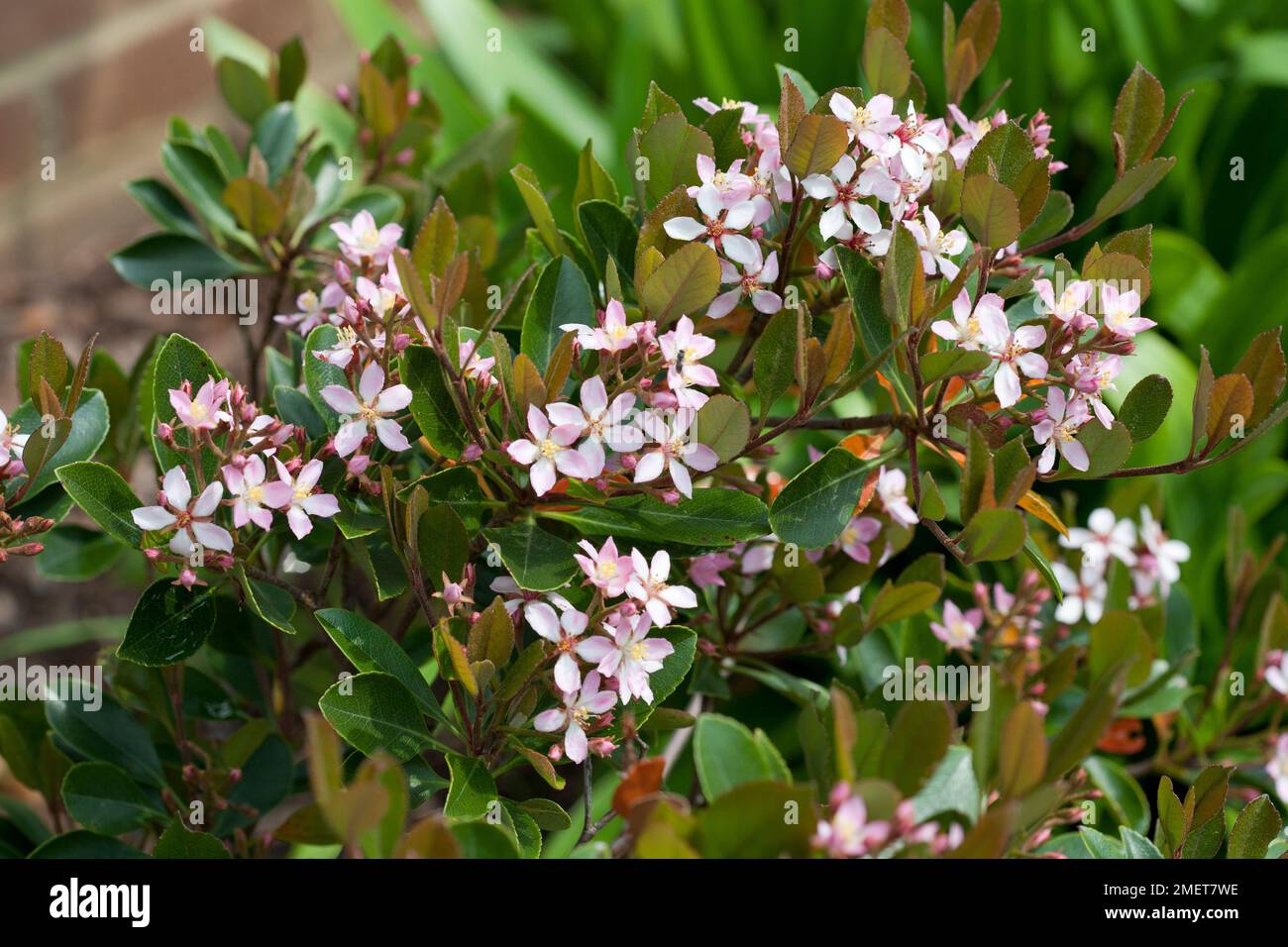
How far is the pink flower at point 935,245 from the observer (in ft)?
2.57

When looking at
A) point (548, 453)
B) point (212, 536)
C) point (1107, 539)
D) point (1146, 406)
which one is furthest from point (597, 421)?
point (1107, 539)

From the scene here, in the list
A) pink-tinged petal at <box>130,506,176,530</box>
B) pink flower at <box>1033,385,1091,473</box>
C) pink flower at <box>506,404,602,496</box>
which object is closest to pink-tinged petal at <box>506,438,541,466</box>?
pink flower at <box>506,404,602,496</box>

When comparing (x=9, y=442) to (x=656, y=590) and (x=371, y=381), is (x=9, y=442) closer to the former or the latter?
(x=371, y=381)

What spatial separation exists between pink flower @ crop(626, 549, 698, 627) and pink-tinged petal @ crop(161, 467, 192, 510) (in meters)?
0.27

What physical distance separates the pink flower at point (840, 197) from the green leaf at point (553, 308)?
16cm

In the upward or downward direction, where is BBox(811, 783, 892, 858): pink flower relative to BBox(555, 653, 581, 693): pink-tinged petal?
downward

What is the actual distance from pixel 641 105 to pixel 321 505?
51.0 inches

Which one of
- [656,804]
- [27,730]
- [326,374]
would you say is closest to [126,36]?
[27,730]

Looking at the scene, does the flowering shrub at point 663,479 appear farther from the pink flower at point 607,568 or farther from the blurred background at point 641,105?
the blurred background at point 641,105

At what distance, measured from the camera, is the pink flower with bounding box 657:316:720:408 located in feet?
2.38

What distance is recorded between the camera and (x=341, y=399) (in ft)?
2.44

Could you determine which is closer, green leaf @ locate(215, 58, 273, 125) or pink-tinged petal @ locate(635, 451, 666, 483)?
pink-tinged petal @ locate(635, 451, 666, 483)

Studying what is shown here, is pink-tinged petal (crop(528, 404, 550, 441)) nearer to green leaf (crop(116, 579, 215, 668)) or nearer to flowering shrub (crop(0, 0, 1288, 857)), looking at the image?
flowering shrub (crop(0, 0, 1288, 857))
